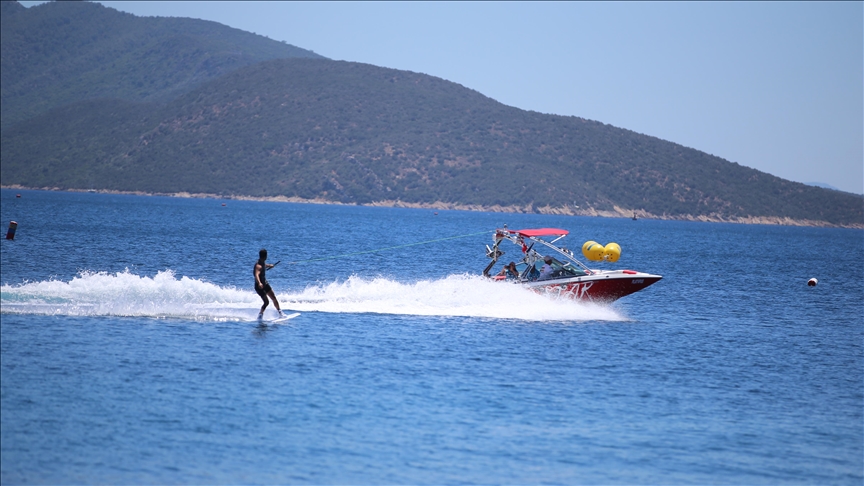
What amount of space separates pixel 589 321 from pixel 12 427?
1725 centimetres

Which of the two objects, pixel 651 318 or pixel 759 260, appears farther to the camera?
pixel 759 260

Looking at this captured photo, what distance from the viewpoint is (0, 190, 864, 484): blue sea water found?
1253 centimetres

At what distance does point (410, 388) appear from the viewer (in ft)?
54.6

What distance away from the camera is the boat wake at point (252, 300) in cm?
2184

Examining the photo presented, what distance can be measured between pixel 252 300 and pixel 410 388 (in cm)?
906

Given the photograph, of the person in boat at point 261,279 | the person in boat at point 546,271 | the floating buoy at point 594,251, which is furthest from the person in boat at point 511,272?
the person in boat at point 261,279

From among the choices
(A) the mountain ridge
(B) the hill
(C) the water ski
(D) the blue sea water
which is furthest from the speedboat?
(B) the hill

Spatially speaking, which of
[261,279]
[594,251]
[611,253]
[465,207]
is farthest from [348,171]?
[261,279]

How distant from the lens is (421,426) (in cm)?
1432

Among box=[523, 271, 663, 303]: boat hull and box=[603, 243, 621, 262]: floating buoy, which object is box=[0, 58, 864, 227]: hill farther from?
box=[523, 271, 663, 303]: boat hull

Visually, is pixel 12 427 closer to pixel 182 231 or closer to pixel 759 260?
pixel 182 231

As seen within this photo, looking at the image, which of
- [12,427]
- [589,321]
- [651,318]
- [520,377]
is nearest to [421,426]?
[520,377]

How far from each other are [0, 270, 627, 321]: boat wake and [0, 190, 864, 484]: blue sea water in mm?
67

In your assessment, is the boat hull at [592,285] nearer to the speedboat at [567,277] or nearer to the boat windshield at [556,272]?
the speedboat at [567,277]
